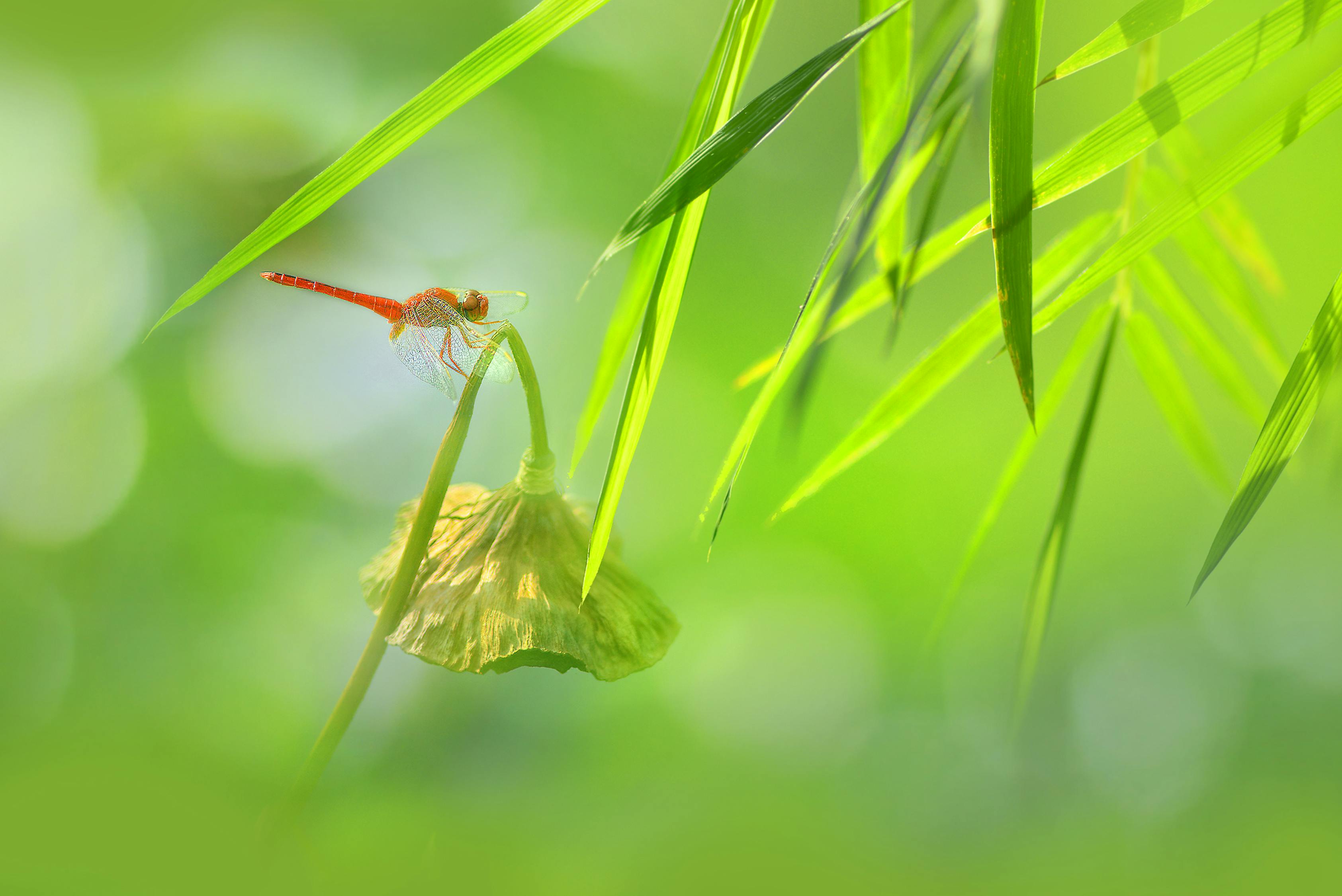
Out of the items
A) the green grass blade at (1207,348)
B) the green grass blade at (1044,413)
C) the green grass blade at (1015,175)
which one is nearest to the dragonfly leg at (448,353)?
the green grass blade at (1015,175)

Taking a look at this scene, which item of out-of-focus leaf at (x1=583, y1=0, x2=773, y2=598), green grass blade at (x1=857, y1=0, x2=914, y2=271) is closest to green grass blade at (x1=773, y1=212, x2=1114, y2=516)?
green grass blade at (x1=857, y1=0, x2=914, y2=271)

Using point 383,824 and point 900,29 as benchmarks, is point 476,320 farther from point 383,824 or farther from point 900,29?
point 383,824

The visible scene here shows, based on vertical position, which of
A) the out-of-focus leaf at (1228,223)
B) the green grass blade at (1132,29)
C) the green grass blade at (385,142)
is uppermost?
the out-of-focus leaf at (1228,223)

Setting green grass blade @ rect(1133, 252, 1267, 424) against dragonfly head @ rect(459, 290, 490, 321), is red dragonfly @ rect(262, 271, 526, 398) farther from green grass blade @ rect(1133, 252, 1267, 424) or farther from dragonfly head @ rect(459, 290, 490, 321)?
green grass blade @ rect(1133, 252, 1267, 424)

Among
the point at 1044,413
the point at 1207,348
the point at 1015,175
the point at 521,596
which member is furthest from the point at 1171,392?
the point at 521,596

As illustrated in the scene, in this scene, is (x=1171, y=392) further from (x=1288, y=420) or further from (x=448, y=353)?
(x=448, y=353)

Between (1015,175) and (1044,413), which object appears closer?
(1015,175)

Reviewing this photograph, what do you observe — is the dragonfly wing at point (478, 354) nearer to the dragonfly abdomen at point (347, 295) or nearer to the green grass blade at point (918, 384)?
the dragonfly abdomen at point (347, 295)
